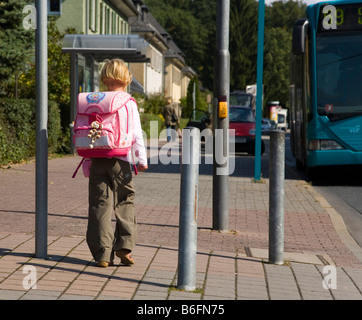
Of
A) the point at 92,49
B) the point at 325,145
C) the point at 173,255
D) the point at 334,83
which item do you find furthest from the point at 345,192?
the point at 92,49

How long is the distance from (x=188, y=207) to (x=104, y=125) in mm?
986

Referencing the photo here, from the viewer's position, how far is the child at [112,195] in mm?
5730

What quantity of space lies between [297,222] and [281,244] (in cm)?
303

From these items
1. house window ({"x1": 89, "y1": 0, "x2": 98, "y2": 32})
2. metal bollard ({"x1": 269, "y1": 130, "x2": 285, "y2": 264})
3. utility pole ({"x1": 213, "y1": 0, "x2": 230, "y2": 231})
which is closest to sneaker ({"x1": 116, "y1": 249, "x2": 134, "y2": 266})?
metal bollard ({"x1": 269, "y1": 130, "x2": 285, "y2": 264})

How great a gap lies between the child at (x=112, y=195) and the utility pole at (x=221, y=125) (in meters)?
2.52

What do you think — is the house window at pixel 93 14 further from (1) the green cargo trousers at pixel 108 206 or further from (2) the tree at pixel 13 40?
(1) the green cargo trousers at pixel 108 206

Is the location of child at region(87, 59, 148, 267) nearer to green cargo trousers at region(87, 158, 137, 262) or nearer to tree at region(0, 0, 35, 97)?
green cargo trousers at region(87, 158, 137, 262)

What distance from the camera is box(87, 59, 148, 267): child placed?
18.8 ft

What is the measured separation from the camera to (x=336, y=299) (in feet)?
16.6

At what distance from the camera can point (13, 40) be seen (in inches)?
591

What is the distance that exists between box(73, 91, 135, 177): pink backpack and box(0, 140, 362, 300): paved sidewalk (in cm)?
92

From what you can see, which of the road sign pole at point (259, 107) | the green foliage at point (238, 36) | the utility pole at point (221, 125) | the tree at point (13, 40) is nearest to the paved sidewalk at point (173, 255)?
the utility pole at point (221, 125)

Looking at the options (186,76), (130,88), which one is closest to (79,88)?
(130,88)

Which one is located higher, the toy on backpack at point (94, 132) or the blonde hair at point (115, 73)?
the blonde hair at point (115, 73)
